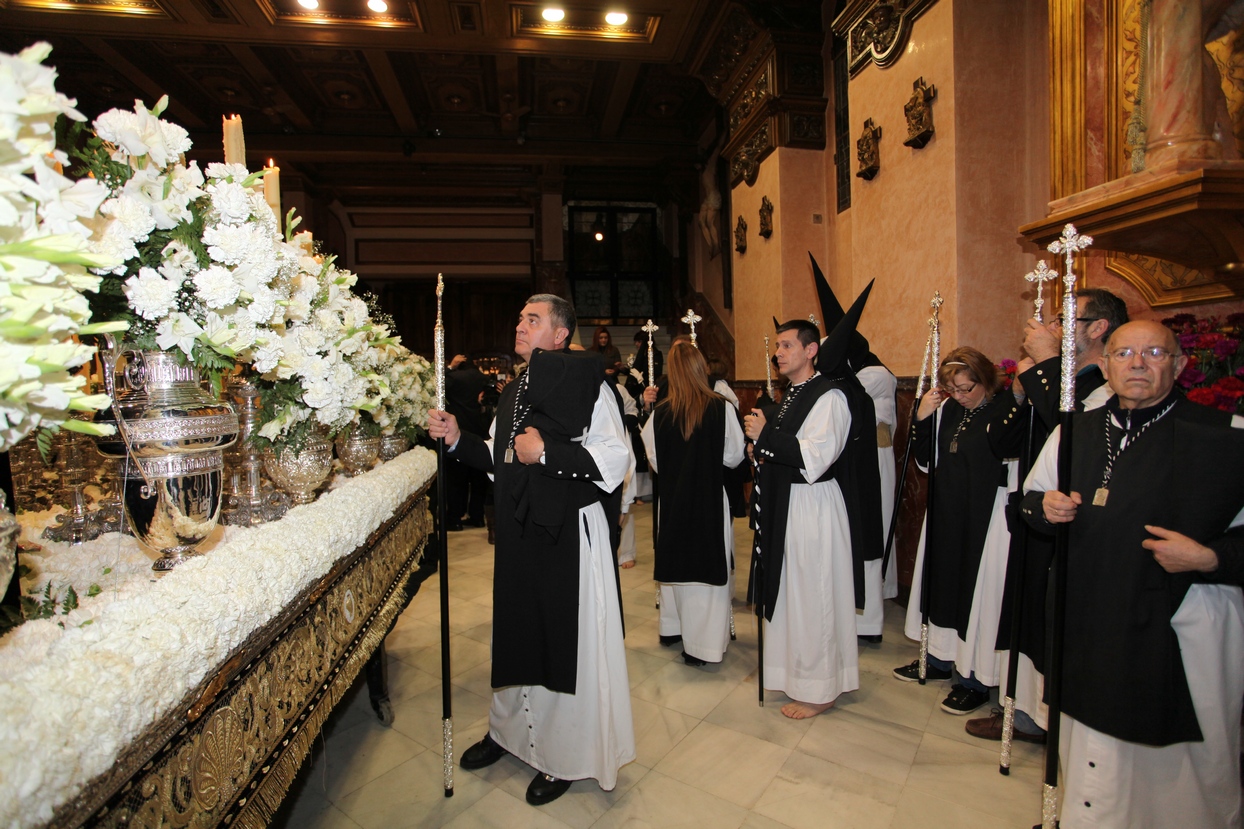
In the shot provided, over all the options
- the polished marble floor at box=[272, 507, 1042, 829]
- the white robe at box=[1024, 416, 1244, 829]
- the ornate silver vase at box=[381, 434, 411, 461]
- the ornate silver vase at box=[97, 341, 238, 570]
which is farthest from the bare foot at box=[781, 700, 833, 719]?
the ornate silver vase at box=[97, 341, 238, 570]

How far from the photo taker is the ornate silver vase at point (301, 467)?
223 cm

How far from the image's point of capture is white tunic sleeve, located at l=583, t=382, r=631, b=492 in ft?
8.27

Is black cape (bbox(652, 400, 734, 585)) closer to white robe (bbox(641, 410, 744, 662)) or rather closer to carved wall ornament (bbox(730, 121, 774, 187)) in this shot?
white robe (bbox(641, 410, 744, 662))

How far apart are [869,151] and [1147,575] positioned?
4.32 m

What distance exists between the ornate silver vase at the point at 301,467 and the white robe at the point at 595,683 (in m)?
0.98

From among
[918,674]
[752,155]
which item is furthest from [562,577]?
[752,155]

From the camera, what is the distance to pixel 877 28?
17.0 feet

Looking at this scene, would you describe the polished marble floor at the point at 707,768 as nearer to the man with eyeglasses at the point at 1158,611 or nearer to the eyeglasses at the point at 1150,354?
the man with eyeglasses at the point at 1158,611

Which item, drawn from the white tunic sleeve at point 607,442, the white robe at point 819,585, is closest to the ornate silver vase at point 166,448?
the white tunic sleeve at point 607,442

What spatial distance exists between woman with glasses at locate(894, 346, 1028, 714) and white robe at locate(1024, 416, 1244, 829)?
1.07m

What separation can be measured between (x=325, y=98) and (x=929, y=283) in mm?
10243

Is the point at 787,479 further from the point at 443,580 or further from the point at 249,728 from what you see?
the point at 249,728

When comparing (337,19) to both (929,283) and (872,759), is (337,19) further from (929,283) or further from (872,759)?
(872,759)

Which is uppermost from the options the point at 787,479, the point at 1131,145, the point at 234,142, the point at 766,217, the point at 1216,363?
the point at 766,217
